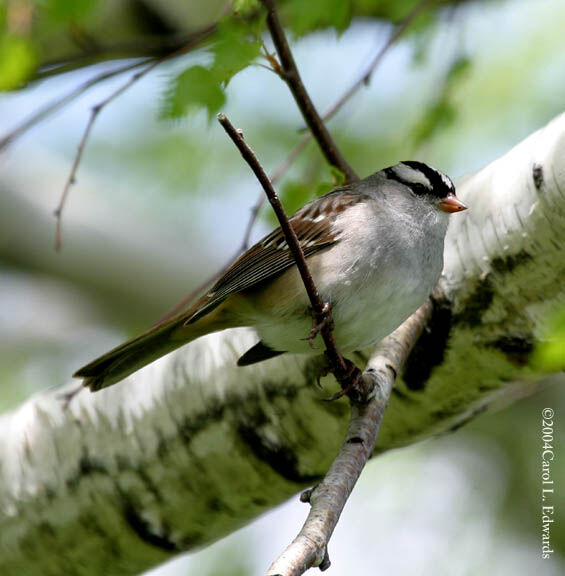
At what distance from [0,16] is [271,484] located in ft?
5.60

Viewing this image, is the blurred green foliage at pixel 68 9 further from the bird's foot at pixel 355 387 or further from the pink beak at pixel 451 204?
the bird's foot at pixel 355 387

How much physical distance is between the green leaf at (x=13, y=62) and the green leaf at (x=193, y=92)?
0.62m

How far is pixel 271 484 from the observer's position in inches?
108

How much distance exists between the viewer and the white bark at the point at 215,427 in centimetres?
240

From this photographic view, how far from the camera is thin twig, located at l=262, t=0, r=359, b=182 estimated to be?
2326 mm

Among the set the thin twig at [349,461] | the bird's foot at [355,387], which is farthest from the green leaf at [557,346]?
the bird's foot at [355,387]

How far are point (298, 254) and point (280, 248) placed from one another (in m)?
0.93

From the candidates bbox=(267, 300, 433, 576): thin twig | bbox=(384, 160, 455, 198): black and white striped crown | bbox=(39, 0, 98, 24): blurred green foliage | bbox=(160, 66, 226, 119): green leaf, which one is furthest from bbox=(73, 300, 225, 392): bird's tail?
bbox=(39, 0, 98, 24): blurred green foliage

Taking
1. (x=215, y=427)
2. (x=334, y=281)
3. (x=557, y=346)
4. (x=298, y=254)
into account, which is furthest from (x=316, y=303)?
A: (x=215, y=427)

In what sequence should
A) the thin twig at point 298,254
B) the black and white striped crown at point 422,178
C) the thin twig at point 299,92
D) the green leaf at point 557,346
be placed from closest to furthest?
the green leaf at point 557,346
the thin twig at point 298,254
the thin twig at point 299,92
the black and white striped crown at point 422,178

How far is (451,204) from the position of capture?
258 cm

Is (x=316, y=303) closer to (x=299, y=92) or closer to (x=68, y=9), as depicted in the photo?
(x=299, y=92)

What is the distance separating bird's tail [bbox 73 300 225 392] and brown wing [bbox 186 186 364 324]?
67 millimetres
